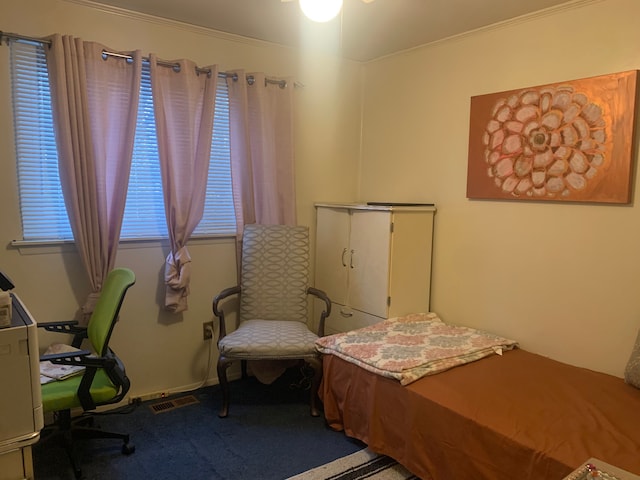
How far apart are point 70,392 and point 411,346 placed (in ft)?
5.77


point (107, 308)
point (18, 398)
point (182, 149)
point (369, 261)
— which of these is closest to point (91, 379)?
point (107, 308)

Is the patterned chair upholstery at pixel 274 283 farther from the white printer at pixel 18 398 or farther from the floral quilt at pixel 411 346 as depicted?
the white printer at pixel 18 398

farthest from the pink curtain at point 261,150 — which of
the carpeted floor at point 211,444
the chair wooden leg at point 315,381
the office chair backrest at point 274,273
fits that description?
the carpeted floor at point 211,444

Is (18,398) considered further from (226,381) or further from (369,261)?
(369,261)

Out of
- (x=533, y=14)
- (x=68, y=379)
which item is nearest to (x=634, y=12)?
(x=533, y=14)

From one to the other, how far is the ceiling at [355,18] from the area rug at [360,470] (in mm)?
2465

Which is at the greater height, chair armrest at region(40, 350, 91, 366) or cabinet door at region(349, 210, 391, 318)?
cabinet door at region(349, 210, 391, 318)

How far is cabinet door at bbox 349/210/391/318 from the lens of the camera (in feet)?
10.1

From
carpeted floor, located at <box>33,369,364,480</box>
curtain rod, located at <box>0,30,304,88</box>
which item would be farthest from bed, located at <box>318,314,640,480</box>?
curtain rod, located at <box>0,30,304,88</box>

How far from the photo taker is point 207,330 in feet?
10.8

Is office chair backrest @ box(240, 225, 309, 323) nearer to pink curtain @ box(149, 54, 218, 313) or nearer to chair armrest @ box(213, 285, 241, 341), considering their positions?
chair armrest @ box(213, 285, 241, 341)

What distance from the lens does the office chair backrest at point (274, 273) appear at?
10.8 ft

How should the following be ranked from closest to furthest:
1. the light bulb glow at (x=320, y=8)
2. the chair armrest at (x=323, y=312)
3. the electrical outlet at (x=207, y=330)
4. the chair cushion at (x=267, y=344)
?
the light bulb glow at (x=320, y=8) < the chair cushion at (x=267, y=344) < the chair armrest at (x=323, y=312) < the electrical outlet at (x=207, y=330)

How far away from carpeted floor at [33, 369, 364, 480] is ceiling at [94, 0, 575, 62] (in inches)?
95.9
